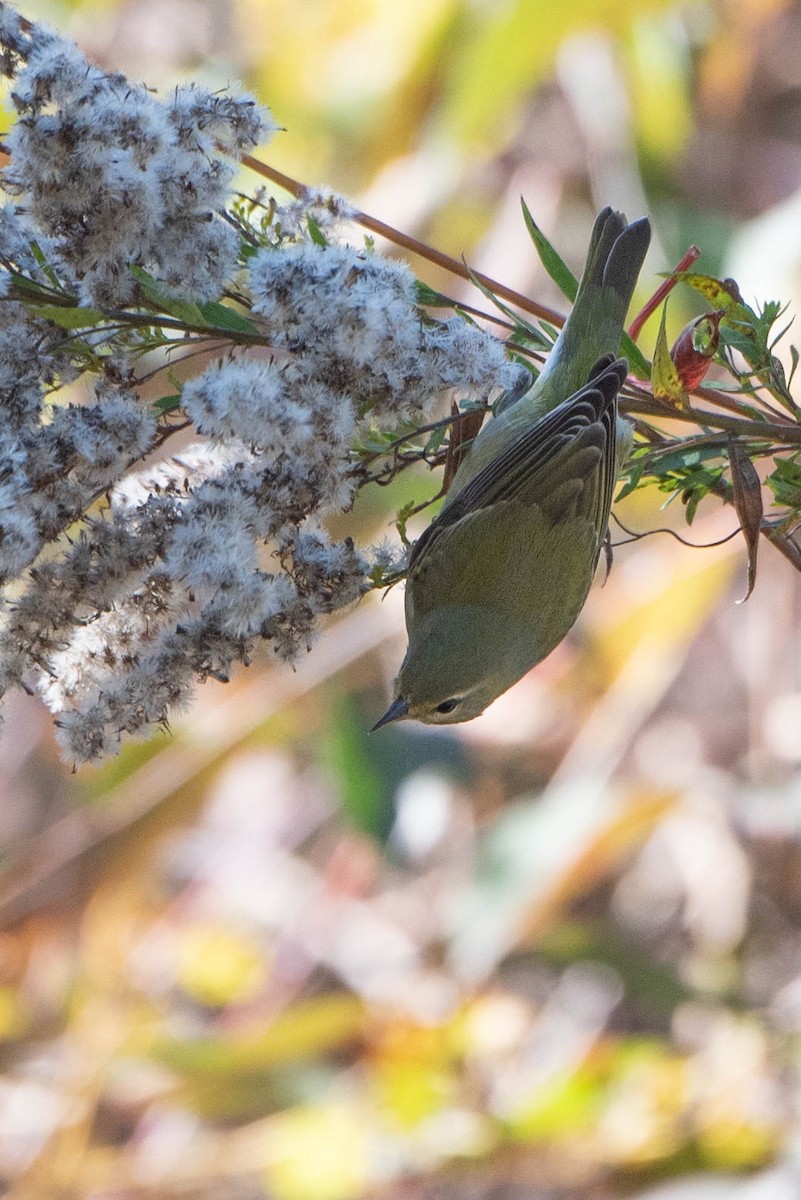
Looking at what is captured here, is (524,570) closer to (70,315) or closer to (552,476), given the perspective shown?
(552,476)

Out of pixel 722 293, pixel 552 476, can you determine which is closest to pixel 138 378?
pixel 722 293

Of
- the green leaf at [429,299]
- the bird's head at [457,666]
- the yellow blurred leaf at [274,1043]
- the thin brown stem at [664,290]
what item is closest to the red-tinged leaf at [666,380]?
the thin brown stem at [664,290]

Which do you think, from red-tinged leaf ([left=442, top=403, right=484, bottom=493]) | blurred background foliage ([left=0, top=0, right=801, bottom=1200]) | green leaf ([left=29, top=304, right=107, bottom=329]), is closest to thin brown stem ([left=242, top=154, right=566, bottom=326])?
red-tinged leaf ([left=442, top=403, right=484, bottom=493])

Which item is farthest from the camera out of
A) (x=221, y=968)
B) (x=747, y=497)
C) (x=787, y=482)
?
(x=221, y=968)

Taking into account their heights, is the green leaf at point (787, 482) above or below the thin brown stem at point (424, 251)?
below

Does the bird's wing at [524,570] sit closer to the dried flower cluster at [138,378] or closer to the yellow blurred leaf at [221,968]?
the dried flower cluster at [138,378]

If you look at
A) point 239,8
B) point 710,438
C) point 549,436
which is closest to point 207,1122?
point 549,436

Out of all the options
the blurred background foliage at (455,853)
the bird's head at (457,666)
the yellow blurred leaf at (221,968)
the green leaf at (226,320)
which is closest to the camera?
the green leaf at (226,320)
